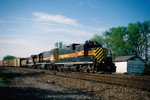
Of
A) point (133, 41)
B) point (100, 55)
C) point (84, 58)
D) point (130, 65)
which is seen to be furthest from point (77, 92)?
point (133, 41)

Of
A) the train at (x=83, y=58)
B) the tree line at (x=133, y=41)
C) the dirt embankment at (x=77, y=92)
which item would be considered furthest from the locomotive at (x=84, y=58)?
the tree line at (x=133, y=41)

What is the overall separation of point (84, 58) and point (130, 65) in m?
13.5

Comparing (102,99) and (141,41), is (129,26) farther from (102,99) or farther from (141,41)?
(102,99)

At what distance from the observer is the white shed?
23.7 m

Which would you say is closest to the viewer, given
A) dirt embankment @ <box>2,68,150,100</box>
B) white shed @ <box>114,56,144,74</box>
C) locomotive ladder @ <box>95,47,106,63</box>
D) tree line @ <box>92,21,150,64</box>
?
dirt embankment @ <box>2,68,150,100</box>

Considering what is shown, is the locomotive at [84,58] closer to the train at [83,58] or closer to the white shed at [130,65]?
the train at [83,58]

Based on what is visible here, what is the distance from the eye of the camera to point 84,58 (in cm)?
1495

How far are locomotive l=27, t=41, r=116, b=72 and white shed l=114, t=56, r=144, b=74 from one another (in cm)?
1121

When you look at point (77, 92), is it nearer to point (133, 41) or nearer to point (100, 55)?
point (100, 55)

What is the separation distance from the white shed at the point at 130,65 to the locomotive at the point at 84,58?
1121cm

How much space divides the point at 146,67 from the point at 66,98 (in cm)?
2646

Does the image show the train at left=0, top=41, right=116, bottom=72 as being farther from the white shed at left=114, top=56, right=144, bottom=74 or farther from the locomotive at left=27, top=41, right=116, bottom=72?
Result: the white shed at left=114, top=56, right=144, bottom=74

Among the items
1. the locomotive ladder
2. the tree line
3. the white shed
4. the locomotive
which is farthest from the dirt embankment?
the tree line

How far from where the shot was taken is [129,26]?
151 ft
